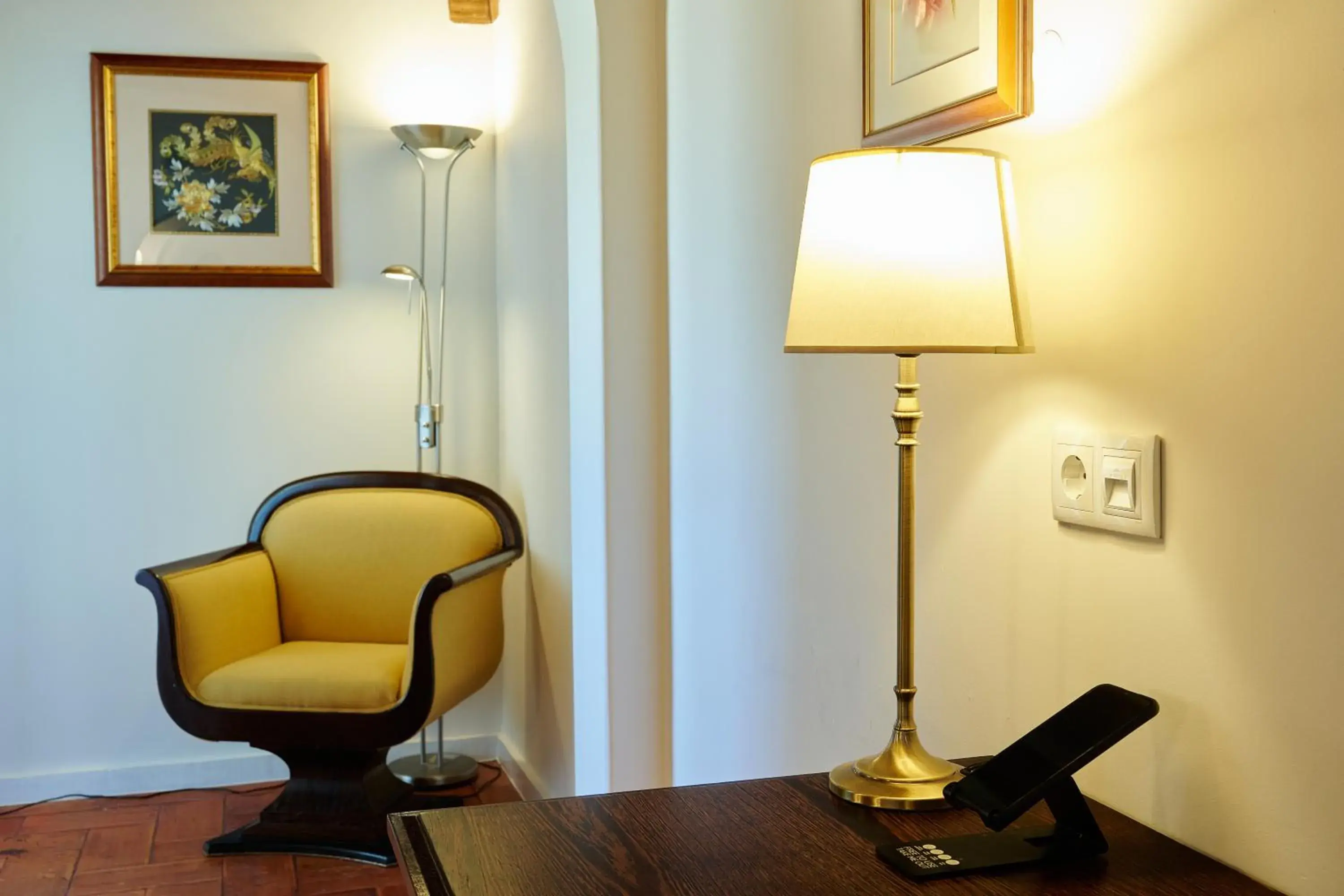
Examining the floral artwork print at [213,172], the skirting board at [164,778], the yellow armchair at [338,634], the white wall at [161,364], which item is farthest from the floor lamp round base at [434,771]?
the floral artwork print at [213,172]

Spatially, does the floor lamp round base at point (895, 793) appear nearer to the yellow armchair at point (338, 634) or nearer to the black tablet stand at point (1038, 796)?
the black tablet stand at point (1038, 796)

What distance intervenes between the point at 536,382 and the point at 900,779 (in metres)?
2.32

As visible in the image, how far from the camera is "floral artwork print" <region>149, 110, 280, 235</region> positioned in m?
3.72

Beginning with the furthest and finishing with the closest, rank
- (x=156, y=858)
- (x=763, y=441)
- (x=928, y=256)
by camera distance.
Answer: (x=156, y=858), (x=763, y=441), (x=928, y=256)

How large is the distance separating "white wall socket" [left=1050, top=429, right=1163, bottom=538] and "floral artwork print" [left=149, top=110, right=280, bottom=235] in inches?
118

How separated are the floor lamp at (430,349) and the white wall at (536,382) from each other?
16 cm

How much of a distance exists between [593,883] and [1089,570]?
0.57 metres

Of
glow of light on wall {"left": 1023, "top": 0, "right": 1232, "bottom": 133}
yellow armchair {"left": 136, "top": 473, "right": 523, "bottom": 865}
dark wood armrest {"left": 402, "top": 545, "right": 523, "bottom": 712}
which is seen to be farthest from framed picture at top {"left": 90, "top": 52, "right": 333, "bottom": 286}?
glow of light on wall {"left": 1023, "top": 0, "right": 1232, "bottom": 133}

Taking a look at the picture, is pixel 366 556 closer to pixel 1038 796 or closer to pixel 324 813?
pixel 324 813

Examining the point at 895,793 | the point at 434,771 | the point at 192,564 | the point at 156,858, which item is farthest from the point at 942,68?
the point at 434,771

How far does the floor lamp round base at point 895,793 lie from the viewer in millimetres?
1247

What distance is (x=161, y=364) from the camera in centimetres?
375

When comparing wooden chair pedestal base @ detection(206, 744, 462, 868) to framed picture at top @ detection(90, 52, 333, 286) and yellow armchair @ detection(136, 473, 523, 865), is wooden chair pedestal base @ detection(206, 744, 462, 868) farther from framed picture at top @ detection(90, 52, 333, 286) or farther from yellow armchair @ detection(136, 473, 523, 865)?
framed picture at top @ detection(90, 52, 333, 286)

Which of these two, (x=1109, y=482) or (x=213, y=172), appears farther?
(x=213, y=172)
